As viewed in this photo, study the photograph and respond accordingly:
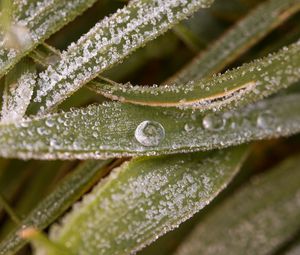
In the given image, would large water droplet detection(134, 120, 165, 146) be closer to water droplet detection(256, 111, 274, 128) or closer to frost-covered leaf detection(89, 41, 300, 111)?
frost-covered leaf detection(89, 41, 300, 111)

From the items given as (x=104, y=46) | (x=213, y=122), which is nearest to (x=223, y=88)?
(x=213, y=122)

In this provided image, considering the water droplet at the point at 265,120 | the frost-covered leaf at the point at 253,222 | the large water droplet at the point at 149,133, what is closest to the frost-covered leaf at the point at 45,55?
the large water droplet at the point at 149,133

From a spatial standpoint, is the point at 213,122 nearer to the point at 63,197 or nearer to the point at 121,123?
the point at 121,123

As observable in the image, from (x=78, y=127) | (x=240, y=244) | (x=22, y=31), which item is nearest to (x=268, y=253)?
(x=240, y=244)

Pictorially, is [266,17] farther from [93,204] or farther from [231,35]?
[93,204]

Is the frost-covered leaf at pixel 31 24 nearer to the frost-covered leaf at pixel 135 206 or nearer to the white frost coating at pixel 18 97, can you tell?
the white frost coating at pixel 18 97

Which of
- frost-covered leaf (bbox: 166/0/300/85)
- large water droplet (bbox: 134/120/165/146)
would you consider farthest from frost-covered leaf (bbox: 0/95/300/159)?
frost-covered leaf (bbox: 166/0/300/85)
